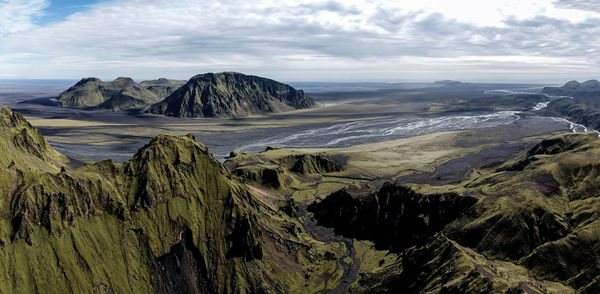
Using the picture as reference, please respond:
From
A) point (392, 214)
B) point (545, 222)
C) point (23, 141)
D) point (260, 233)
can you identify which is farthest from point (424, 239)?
point (23, 141)

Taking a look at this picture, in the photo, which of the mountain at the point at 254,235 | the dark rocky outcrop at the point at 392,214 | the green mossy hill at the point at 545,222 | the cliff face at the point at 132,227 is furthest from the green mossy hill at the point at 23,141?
the green mossy hill at the point at 545,222

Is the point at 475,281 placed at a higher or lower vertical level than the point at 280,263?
higher

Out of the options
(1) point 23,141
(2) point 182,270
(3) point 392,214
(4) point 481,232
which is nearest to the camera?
(2) point 182,270

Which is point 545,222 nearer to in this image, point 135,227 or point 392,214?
point 392,214

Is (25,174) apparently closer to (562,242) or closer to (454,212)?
(454,212)

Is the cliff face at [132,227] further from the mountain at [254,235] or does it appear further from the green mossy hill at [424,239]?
the green mossy hill at [424,239]

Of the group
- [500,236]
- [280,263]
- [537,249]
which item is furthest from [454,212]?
[280,263]

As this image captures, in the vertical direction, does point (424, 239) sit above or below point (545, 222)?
below

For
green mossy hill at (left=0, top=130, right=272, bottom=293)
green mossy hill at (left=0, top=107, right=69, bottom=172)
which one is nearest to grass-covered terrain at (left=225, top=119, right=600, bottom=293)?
green mossy hill at (left=0, top=130, right=272, bottom=293)

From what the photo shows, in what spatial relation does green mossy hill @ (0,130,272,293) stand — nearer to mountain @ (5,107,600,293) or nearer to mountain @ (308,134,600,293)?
mountain @ (5,107,600,293)
